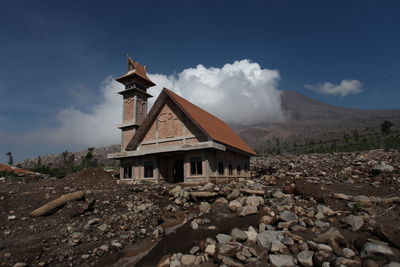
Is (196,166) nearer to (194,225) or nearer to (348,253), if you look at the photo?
(194,225)

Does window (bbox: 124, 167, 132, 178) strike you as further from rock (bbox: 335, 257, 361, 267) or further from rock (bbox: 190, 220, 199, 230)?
rock (bbox: 335, 257, 361, 267)

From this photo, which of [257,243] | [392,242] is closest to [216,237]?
[257,243]

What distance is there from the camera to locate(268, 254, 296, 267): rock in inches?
243

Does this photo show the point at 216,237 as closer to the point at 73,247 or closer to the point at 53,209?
the point at 73,247

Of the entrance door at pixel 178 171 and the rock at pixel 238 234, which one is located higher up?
the entrance door at pixel 178 171

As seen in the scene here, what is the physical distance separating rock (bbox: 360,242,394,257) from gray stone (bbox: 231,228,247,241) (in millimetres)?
3052

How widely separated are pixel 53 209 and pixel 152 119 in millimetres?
10359

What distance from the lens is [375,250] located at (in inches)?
235

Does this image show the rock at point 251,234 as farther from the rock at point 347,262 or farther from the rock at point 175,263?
the rock at point 347,262

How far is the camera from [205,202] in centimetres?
1133

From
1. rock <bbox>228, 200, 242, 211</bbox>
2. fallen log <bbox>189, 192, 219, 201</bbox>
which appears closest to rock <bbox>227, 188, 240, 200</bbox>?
fallen log <bbox>189, 192, 219, 201</bbox>

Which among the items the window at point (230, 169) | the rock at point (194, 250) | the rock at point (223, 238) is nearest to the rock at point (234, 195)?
the rock at point (223, 238)

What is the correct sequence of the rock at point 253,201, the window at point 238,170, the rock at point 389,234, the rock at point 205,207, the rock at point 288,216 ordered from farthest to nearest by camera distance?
the window at point 238,170 → the rock at point 205,207 → the rock at point 253,201 → the rock at point 288,216 → the rock at point 389,234

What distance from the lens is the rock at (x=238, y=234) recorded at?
7.54 metres
